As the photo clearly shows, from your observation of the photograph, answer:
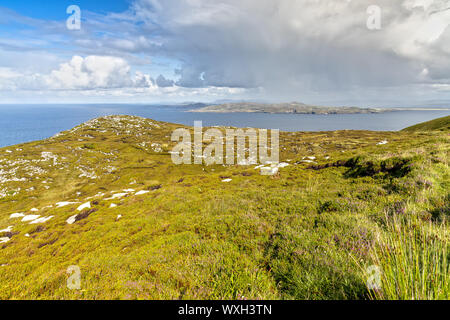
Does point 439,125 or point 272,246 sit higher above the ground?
point 439,125

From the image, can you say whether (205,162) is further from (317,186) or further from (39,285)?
(39,285)

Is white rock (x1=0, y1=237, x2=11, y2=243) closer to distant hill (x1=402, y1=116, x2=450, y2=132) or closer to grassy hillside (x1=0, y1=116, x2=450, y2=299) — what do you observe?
grassy hillside (x1=0, y1=116, x2=450, y2=299)

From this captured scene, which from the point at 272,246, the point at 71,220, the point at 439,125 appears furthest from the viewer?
the point at 439,125

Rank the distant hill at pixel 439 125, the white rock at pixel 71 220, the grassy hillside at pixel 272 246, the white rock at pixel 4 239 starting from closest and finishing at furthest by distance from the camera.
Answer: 1. the grassy hillside at pixel 272 246
2. the white rock at pixel 4 239
3. the white rock at pixel 71 220
4. the distant hill at pixel 439 125

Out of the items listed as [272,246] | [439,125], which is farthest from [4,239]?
[439,125]

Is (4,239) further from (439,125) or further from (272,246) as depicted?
(439,125)

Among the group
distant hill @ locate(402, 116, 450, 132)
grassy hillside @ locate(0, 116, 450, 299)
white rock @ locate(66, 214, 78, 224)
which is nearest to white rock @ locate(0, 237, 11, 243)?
grassy hillside @ locate(0, 116, 450, 299)

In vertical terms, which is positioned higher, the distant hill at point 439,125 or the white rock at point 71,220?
the distant hill at point 439,125

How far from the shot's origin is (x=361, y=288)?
11.1 feet

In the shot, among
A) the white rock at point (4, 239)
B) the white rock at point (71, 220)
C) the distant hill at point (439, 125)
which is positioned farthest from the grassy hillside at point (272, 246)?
the distant hill at point (439, 125)

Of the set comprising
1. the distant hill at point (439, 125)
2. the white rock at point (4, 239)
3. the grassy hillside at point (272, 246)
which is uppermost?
the distant hill at point (439, 125)

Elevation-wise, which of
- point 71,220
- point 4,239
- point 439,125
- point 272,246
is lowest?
point 4,239

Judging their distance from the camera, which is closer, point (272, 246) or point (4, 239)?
point (272, 246)

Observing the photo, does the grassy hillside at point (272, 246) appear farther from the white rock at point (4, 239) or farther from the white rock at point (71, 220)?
the white rock at point (4, 239)
